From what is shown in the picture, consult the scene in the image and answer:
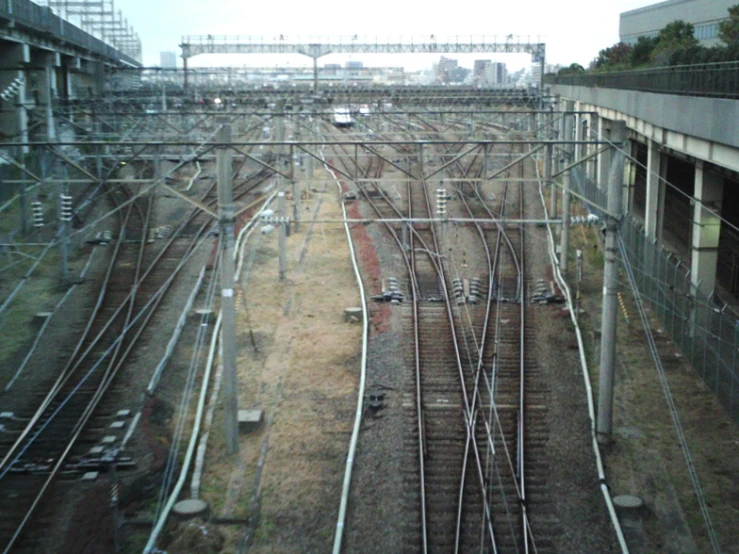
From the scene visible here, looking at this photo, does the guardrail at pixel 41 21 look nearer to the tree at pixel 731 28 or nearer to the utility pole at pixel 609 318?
the utility pole at pixel 609 318

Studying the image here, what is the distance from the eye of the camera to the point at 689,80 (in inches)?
490

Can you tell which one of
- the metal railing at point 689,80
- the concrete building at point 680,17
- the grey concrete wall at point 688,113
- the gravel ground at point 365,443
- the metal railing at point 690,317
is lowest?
the gravel ground at point 365,443

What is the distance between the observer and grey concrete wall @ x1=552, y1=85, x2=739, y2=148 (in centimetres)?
930

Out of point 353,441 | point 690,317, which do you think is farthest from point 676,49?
point 353,441

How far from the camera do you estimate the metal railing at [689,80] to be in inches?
397

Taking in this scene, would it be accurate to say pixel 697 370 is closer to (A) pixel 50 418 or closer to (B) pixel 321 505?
(B) pixel 321 505

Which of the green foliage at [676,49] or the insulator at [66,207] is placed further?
the green foliage at [676,49]

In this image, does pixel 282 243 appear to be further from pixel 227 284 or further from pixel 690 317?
pixel 690 317

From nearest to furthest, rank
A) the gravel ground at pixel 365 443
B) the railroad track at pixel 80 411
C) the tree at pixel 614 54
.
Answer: the gravel ground at pixel 365 443 < the railroad track at pixel 80 411 < the tree at pixel 614 54

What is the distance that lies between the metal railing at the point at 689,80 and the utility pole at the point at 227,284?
17.3ft

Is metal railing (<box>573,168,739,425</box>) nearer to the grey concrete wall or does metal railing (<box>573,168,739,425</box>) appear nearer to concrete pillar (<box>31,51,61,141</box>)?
the grey concrete wall

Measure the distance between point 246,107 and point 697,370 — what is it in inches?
722

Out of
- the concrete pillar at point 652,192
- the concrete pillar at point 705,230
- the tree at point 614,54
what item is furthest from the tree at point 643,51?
the concrete pillar at point 705,230

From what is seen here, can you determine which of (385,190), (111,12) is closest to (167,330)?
(385,190)
